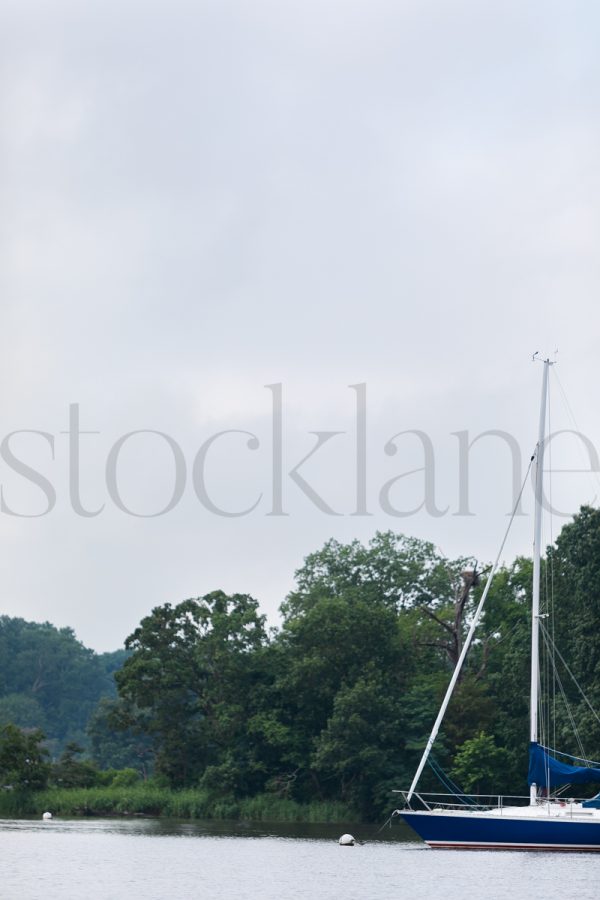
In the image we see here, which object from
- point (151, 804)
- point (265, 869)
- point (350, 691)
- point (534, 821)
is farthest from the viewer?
point (151, 804)

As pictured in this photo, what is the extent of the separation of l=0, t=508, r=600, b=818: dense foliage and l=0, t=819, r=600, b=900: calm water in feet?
39.3

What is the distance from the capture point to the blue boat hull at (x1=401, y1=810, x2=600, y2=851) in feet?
164

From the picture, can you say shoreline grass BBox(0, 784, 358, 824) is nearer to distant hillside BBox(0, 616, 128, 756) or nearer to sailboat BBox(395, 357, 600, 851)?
sailboat BBox(395, 357, 600, 851)

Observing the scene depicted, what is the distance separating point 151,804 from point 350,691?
14.5 meters

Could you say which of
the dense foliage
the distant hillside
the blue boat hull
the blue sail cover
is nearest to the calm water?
the blue boat hull

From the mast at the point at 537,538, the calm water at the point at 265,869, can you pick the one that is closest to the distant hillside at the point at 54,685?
the calm water at the point at 265,869

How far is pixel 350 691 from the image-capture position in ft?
257

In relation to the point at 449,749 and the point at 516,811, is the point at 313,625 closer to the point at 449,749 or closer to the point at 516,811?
the point at 449,749

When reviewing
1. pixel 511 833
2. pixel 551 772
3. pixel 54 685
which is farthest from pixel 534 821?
pixel 54 685

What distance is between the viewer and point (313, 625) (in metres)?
82.2

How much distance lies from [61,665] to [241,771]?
120355 mm

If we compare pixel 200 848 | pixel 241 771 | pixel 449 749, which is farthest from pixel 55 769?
pixel 200 848

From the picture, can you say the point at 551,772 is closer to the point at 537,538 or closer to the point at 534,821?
the point at 534,821

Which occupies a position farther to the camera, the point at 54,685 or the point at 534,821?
the point at 54,685
